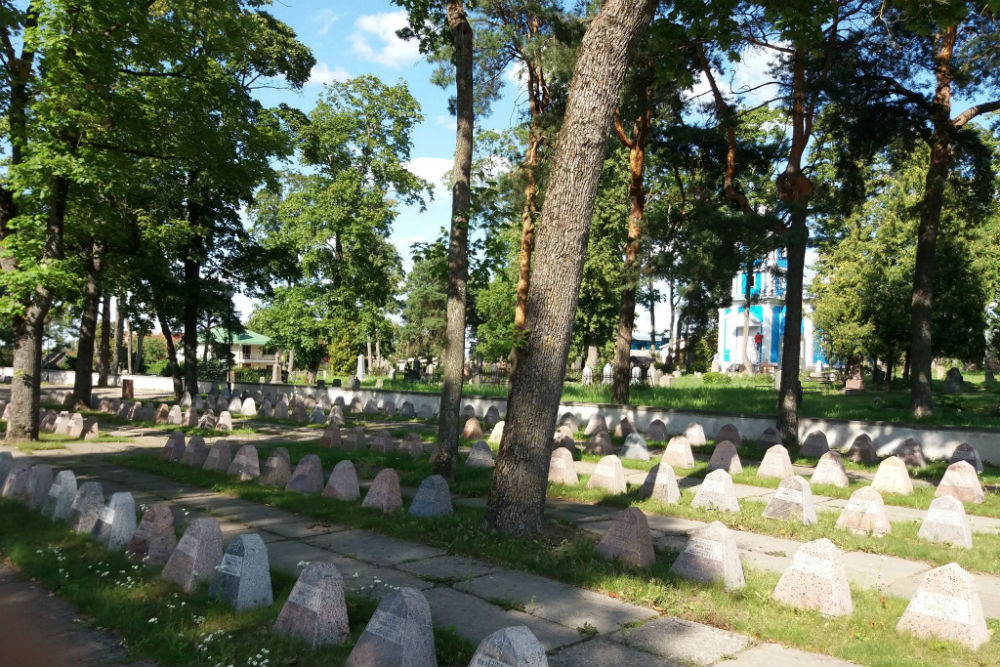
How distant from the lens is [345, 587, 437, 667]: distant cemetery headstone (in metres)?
3.97

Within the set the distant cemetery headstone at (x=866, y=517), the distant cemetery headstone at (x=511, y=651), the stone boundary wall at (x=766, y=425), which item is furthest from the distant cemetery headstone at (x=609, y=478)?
the stone boundary wall at (x=766, y=425)

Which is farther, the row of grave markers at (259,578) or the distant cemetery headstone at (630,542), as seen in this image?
the distant cemetery headstone at (630,542)

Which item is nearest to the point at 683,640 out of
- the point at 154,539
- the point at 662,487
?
the point at 154,539

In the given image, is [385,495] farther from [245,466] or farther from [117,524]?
[245,466]

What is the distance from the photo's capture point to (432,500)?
28.3 ft

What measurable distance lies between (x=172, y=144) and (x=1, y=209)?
370 centimetres

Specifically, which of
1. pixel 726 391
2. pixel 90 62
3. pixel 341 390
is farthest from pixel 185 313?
pixel 726 391

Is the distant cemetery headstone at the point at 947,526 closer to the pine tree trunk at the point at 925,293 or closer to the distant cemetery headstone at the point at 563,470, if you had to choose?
the distant cemetery headstone at the point at 563,470

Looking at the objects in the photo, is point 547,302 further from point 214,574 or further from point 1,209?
point 1,209

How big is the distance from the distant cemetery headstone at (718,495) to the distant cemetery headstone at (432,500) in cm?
346

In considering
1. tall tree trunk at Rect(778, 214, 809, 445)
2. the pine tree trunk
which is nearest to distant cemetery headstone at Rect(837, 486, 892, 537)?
tall tree trunk at Rect(778, 214, 809, 445)

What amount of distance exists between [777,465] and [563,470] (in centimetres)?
408

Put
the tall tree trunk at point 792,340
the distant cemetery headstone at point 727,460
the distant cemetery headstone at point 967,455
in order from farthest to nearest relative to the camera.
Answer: the tall tree trunk at point 792,340, the distant cemetery headstone at point 967,455, the distant cemetery headstone at point 727,460

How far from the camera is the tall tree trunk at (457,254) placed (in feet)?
36.3
